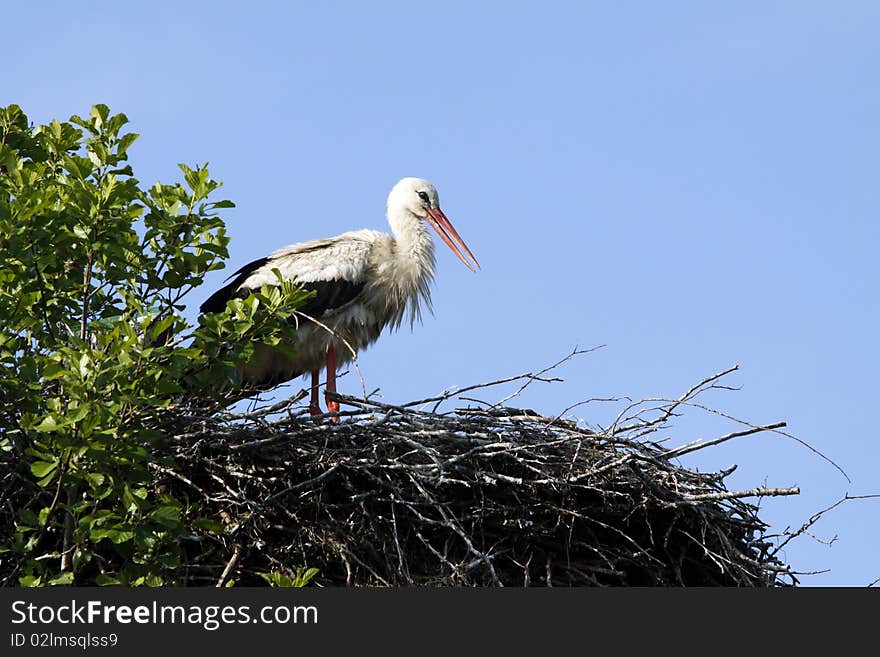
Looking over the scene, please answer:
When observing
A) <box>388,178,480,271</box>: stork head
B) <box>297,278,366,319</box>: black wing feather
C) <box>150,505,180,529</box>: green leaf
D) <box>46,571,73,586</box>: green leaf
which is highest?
<box>388,178,480,271</box>: stork head

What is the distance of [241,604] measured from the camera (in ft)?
17.9

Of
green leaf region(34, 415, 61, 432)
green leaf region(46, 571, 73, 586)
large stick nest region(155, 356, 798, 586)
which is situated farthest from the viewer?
large stick nest region(155, 356, 798, 586)

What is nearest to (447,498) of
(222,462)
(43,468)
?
(222,462)

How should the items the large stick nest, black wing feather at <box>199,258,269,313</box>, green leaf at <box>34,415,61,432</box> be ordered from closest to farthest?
green leaf at <box>34,415,61,432</box>
the large stick nest
black wing feather at <box>199,258,269,313</box>

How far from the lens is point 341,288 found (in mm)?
9133

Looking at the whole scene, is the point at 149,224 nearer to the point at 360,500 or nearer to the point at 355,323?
the point at 360,500

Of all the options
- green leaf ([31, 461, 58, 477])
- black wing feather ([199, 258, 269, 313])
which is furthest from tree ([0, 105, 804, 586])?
black wing feather ([199, 258, 269, 313])

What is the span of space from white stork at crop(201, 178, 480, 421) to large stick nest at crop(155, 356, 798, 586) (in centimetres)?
190

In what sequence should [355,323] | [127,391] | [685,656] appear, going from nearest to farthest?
[685,656]
[127,391]
[355,323]

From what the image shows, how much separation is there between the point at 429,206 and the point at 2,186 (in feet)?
12.7

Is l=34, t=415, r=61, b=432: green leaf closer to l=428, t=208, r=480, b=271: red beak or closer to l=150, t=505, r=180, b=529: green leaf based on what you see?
l=150, t=505, r=180, b=529: green leaf

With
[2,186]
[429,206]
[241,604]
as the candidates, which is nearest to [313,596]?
[241,604]

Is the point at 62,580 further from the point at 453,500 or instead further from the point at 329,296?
the point at 329,296

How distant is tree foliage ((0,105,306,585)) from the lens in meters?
5.88
